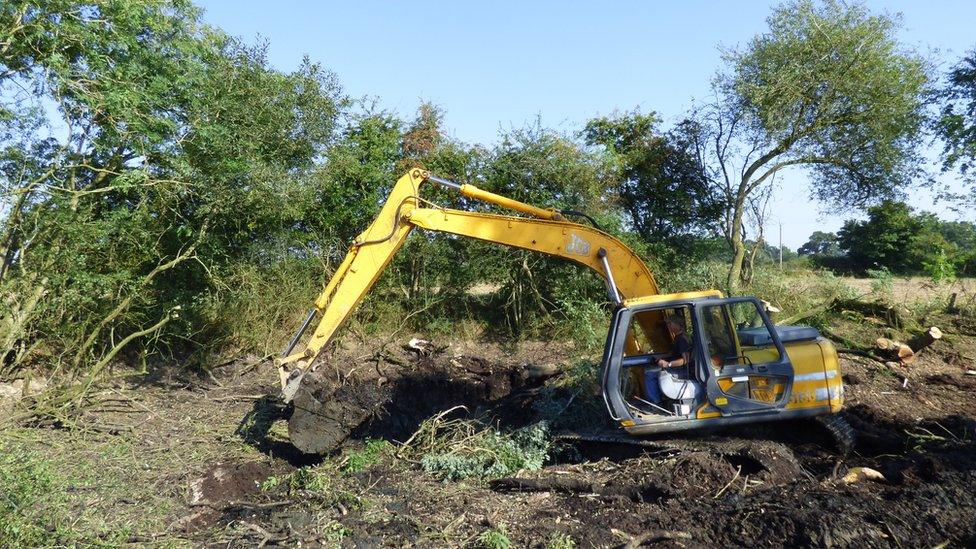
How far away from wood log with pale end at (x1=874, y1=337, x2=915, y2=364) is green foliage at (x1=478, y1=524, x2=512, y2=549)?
7.94 metres

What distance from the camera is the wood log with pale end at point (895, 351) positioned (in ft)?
35.3

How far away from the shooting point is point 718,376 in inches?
269

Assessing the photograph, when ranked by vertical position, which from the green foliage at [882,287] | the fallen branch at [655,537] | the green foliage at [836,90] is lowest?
the fallen branch at [655,537]

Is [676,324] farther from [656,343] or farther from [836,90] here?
[836,90]

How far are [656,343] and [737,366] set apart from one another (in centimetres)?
94

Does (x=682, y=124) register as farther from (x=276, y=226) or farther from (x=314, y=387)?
(x=314, y=387)

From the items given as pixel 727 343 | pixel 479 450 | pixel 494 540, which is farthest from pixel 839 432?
pixel 494 540

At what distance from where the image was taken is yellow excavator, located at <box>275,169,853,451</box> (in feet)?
22.5

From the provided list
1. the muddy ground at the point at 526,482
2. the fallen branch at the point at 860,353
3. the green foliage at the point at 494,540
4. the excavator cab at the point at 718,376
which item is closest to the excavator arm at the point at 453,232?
the excavator cab at the point at 718,376

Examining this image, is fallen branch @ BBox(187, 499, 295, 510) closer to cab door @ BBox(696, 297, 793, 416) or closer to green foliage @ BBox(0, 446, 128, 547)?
green foliage @ BBox(0, 446, 128, 547)

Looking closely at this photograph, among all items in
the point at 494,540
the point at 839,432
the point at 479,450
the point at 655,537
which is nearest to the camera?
the point at 655,537

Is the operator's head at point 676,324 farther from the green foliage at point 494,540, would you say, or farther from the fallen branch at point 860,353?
the fallen branch at point 860,353

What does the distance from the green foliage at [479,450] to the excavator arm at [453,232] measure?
170 centimetres

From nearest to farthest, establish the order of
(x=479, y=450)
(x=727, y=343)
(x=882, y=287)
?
(x=727, y=343), (x=479, y=450), (x=882, y=287)
